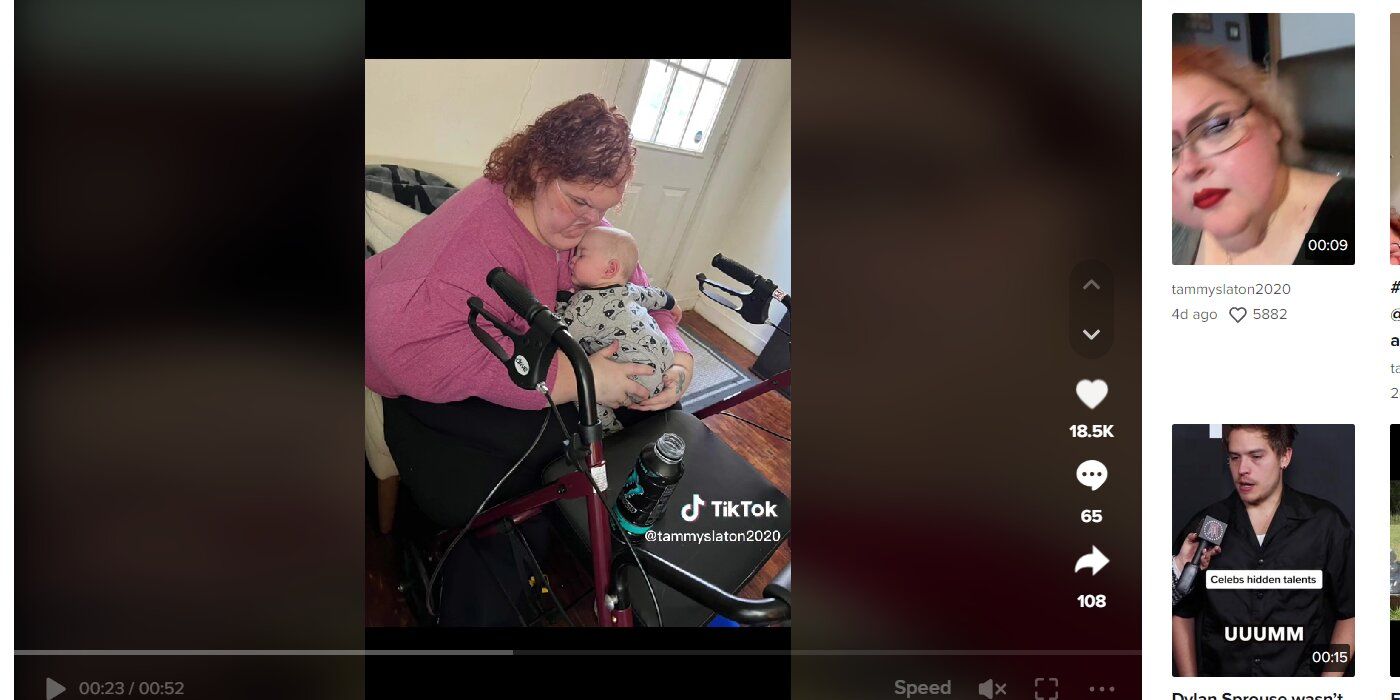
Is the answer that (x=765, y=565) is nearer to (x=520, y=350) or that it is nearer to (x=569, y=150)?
(x=520, y=350)

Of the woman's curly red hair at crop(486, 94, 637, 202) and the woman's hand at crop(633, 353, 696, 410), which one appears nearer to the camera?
the woman's curly red hair at crop(486, 94, 637, 202)

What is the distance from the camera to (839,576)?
56 centimetres

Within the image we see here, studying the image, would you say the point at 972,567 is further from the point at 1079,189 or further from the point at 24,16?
the point at 24,16

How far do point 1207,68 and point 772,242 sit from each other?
1.38 feet

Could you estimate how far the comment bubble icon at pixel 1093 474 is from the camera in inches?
21.2

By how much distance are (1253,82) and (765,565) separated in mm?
640

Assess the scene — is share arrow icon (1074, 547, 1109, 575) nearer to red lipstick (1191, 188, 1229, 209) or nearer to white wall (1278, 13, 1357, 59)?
red lipstick (1191, 188, 1229, 209)

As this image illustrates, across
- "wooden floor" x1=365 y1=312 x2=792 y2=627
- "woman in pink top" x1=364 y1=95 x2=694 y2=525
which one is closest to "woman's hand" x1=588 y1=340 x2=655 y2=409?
"woman in pink top" x1=364 y1=95 x2=694 y2=525

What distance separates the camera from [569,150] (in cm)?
57

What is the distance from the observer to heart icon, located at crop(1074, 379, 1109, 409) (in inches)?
21.0

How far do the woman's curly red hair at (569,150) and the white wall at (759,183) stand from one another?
3.9 inches

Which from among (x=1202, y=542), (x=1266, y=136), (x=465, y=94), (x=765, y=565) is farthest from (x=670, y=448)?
(x=1266, y=136)

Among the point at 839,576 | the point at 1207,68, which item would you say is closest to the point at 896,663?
the point at 839,576

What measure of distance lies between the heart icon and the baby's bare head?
0.45 meters
